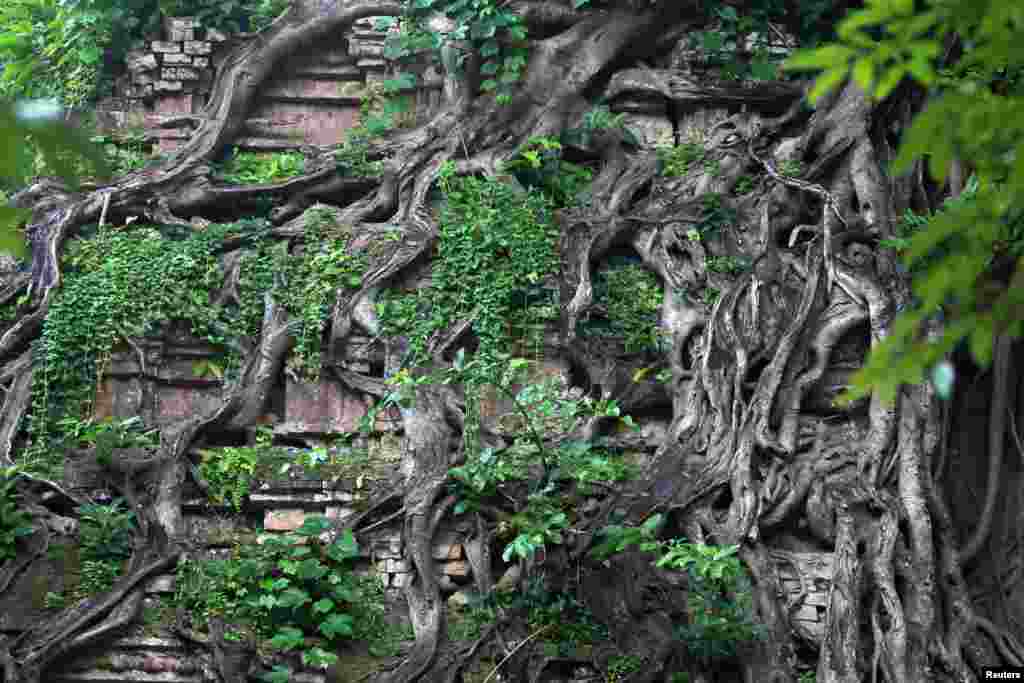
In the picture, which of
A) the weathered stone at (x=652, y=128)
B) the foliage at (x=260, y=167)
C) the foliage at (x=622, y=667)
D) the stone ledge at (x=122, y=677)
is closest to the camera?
the foliage at (x=622, y=667)

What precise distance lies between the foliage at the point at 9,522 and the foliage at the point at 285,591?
83 centimetres

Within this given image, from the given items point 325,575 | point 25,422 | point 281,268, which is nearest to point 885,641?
point 325,575

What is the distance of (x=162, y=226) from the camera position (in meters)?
7.84

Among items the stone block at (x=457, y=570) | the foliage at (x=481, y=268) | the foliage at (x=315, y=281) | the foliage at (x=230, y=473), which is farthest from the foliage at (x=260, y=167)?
the stone block at (x=457, y=570)

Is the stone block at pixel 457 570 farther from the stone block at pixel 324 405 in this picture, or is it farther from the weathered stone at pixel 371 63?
the weathered stone at pixel 371 63

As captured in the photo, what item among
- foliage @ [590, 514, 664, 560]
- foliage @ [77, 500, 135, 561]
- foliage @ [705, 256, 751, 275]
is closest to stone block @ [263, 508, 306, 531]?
foliage @ [77, 500, 135, 561]

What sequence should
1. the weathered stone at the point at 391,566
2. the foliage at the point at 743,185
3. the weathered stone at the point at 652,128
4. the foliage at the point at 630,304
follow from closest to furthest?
the weathered stone at the point at 391,566
the foliage at the point at 630,304
the foliage at the point at 743,185
the weathered stone at the point at 652,128

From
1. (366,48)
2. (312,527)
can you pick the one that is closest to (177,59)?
(366,48)

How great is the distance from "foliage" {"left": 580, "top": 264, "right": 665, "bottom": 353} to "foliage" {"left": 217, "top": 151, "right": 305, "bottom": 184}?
204 centimetres

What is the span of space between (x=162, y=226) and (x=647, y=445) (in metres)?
3.19

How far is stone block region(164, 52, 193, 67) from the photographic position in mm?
8375

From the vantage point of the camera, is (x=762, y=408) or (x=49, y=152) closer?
(x=49, y=152)

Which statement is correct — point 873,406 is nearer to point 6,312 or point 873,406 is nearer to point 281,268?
point 281,268

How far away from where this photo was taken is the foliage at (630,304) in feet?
24.0
